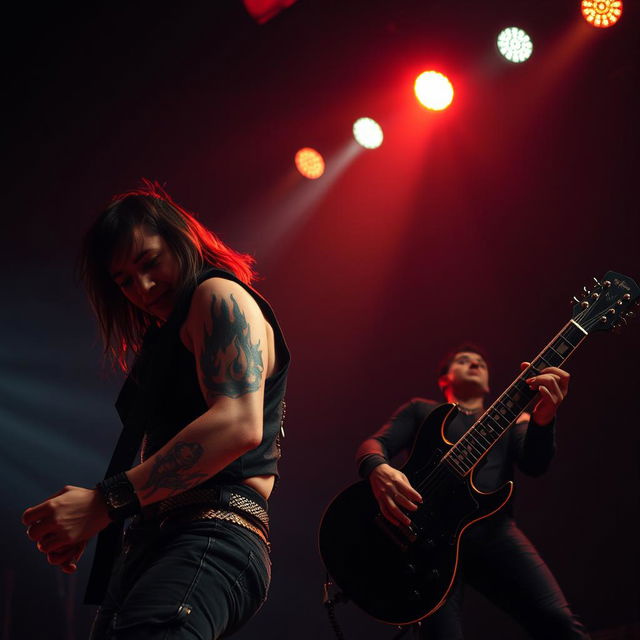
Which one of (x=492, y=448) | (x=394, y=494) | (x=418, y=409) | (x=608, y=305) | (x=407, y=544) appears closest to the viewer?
(x=407, y=544)

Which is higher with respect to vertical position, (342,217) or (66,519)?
(342,217)

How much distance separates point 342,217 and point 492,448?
291 centimetres

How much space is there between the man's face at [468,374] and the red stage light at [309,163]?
208 centimetres

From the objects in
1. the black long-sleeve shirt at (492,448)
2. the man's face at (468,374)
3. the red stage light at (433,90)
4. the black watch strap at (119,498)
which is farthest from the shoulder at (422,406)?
the black watch strap at (119,498)

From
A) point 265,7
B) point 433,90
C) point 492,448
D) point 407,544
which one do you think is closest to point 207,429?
point 407,544

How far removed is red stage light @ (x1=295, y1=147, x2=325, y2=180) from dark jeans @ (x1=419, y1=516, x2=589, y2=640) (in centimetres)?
317

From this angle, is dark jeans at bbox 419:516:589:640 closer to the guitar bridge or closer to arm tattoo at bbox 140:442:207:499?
the guitar bridge

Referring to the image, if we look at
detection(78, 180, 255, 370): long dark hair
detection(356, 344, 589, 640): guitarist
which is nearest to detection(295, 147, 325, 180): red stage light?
detection(356, 344, 589, 640): guitarist

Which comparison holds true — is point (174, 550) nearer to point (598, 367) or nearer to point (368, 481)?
point (368, 481)

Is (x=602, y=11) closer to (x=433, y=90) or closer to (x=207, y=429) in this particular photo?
(x=433, y=90)

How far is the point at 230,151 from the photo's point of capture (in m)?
5.02

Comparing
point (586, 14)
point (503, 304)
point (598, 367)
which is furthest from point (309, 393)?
point (586, 14)

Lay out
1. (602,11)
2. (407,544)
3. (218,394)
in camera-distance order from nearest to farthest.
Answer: (218,394) < (407,544) < (602,11)

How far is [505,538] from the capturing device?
2.92 metres
